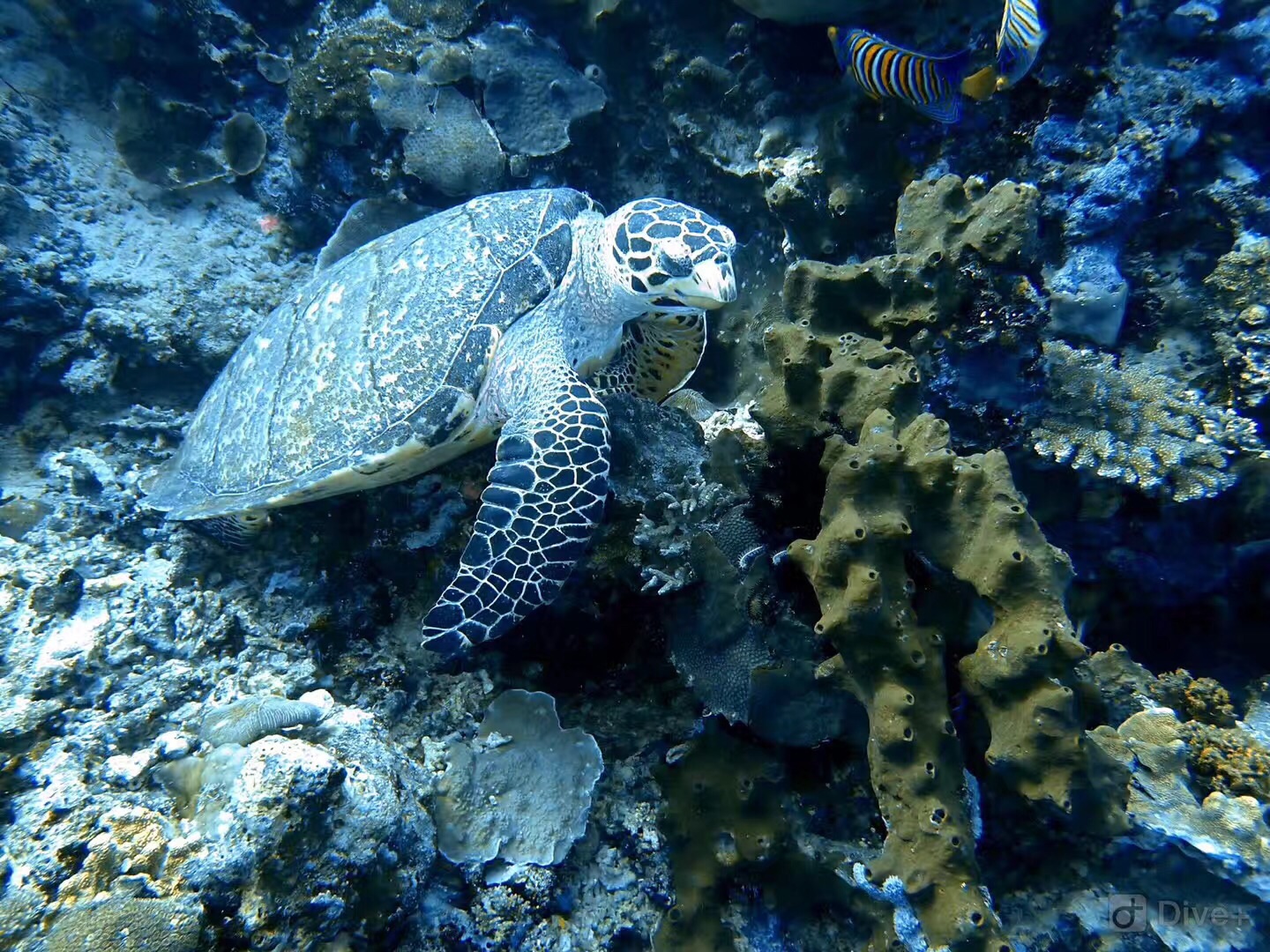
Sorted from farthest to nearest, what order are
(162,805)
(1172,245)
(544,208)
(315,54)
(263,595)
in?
1. (315,54)
2. (544,208)
3. (263,595)
4. (1172,245)
5. (162,805)

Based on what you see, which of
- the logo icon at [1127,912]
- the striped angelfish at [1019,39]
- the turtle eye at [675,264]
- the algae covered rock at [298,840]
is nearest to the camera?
the algae covered rock at [298,840]

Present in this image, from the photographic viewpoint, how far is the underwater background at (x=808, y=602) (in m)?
1.77

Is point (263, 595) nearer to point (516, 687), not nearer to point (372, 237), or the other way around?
point (516, 687)

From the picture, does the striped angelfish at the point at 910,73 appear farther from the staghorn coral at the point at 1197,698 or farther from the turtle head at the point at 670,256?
the staghorn coral at the point at 1197,698

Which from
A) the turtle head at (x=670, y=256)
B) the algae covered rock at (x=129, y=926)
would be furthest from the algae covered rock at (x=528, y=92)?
the algae covered rock at (x=129, y=926)

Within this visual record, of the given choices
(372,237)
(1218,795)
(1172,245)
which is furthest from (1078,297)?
(372,237)

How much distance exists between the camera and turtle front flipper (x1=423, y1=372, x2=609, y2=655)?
7.93 feet

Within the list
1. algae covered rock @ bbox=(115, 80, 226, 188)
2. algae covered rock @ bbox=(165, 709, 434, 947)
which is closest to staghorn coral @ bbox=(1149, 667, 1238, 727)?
algae covered rock @ bbox=(165, 709, 434, 947)

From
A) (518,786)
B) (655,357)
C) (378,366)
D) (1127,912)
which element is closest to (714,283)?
(655,357)

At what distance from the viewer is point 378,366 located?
9.86 ft

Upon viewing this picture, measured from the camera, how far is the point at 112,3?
482 centimetres

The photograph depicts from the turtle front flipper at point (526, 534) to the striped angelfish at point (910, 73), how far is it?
1936 millimetres

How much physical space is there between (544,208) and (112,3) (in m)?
4.64

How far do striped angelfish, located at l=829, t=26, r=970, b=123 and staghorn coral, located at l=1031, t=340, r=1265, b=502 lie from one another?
1159mm
